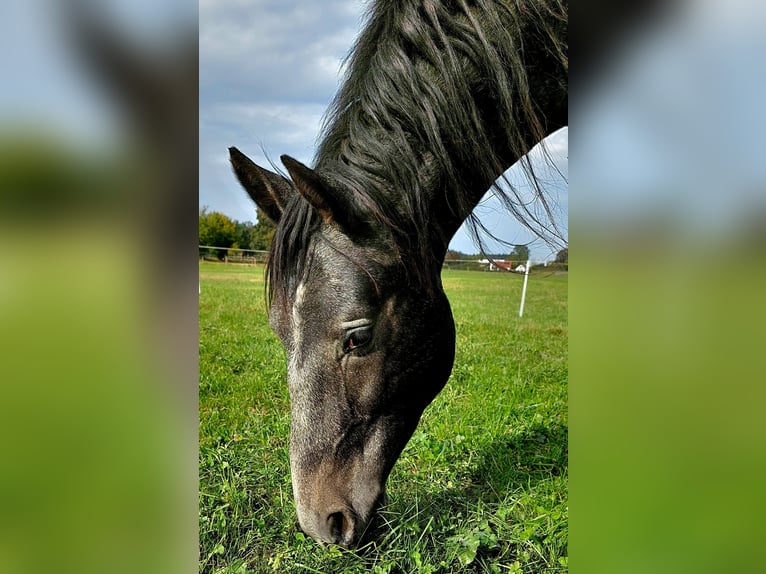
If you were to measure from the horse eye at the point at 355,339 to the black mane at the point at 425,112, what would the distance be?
22 centimetres

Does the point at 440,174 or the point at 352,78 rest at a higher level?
the point at 352,78

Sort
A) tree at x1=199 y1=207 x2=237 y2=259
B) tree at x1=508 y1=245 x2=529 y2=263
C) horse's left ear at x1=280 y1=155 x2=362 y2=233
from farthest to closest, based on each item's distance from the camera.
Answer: tree at x1=199 y1=207 x2=237 y2=259 → tree at x1=508 y1=245 x2=529 y2=263 → horse's left ear at x1=280 y1=155 x2=362 y2=233

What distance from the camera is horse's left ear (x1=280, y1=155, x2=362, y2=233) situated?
1139 mm

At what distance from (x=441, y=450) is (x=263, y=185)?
122 cm

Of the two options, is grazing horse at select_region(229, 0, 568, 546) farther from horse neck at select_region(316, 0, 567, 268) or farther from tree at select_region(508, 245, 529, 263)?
tree at select_region(508, 245, 529, 263)

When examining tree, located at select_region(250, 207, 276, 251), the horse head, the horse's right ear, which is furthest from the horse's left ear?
tree, located at select_region(250, 207, 276, 251)

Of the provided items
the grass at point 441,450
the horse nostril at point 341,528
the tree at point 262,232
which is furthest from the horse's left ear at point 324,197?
the horse nostril at point 341,528
